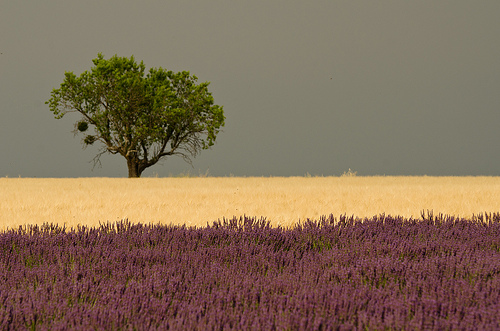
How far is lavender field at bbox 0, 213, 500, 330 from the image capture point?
254 centimetres

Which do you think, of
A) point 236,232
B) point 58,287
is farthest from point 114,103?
point 58,287

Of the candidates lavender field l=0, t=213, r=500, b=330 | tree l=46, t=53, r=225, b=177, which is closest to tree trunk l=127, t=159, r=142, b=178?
tree l=46, t=53, r=225, b=177

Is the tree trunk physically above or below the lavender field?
above

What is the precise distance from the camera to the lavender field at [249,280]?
2.54 meters

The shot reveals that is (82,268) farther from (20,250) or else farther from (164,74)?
(164,74)

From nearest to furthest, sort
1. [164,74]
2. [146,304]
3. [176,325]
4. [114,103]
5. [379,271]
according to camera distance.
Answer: [176,325] → [146,304] → [379,271] → [114,103] → [164,74]

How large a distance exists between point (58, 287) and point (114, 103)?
24.9 meters

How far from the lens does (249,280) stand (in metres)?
3.22

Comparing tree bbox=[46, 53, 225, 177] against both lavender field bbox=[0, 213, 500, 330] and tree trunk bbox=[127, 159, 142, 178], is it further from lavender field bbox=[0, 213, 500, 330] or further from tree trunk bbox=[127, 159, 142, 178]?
lavender field bbox=[0, 213, 500, 330]

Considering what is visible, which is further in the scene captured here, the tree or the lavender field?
the tree

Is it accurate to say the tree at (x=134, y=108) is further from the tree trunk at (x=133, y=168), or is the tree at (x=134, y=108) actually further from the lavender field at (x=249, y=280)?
the lavender field at (x=249, y=280)

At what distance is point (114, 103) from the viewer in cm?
2681

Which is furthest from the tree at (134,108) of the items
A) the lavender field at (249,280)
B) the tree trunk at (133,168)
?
the lavender field at (249,280)

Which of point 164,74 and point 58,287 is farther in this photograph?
point 164,74
